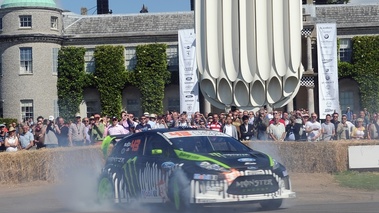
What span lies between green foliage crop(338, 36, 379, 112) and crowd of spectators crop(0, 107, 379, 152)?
98.0 feet

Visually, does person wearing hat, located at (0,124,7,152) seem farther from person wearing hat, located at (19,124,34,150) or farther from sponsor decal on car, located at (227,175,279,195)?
sponsor decal on car, located at (227,175,279,195)

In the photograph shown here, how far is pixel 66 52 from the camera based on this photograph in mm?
60719

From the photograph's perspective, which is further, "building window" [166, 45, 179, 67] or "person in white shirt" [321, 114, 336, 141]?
"building window" [166, 45, 179, 67]

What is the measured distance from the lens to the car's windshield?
54.6 ft

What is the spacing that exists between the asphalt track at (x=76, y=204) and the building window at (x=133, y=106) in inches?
1438

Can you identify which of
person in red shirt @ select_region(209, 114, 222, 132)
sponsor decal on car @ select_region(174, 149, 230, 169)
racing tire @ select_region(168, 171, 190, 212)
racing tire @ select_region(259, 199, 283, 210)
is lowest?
racing tire @ select_region(259, 199, 283, 210)

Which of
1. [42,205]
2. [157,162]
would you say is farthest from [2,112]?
[157,162]

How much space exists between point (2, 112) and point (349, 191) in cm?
4266

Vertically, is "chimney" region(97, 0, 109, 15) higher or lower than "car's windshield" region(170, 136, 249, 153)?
higher

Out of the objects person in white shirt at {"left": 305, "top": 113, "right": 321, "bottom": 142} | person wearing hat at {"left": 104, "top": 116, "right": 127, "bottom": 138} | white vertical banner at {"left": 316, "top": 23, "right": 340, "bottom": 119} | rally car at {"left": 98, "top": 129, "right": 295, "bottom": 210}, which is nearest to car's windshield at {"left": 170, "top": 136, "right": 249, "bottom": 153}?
rally car at {"left": 98, "top": 129, "right": 295, "bottom": 210}

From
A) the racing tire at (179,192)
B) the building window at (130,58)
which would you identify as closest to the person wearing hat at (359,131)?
the racing tire at (179,192)

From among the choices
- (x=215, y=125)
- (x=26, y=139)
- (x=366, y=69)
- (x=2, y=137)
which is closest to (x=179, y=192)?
(x=215, y=125)

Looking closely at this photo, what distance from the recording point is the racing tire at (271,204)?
16078mm

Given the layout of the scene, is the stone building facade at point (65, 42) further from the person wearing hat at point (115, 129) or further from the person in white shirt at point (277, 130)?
the person wearing hat at point (115, 129)
